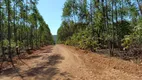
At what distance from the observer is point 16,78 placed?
11.0 metres

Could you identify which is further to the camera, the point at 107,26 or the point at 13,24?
the point at 13,24

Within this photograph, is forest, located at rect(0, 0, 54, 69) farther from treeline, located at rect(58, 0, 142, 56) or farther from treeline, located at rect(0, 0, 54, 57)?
treeline, located at rect(58, 0, 142, 56)

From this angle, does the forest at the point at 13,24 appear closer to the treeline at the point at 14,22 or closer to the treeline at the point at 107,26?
the treeline at the point at 14,22

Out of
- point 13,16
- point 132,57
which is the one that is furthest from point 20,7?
point 132,57

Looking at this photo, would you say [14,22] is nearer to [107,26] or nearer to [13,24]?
[13,24]

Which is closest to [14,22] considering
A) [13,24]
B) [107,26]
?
[13,24]

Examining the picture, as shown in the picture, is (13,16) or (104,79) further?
(13,16)

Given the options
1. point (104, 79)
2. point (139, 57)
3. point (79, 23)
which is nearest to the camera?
point (104, 79)

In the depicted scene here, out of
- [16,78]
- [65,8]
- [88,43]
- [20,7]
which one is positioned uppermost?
[65,8]

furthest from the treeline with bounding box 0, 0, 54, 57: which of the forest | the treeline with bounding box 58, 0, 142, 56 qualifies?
the treeline with bounding box 58, 0, 142, 56

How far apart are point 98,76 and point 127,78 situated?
1.56 meters

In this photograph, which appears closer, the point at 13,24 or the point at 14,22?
the point at 14,22

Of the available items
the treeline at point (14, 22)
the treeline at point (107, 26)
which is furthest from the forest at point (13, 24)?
the treeline at point (107, 26)

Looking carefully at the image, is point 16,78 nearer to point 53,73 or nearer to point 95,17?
point 53,73
